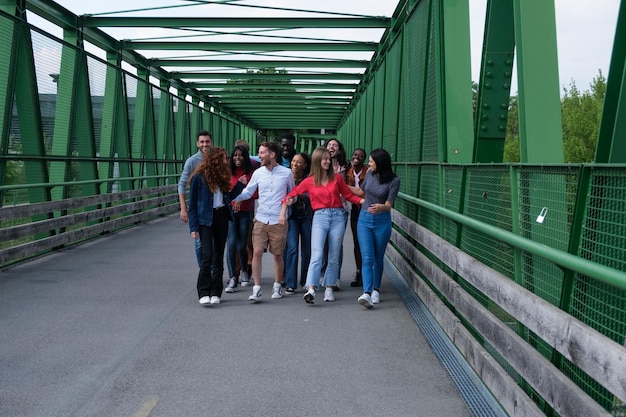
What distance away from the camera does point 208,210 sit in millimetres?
7887

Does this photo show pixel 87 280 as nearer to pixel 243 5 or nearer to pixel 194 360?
pixel 194 360

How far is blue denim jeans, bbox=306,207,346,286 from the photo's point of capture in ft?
26.7

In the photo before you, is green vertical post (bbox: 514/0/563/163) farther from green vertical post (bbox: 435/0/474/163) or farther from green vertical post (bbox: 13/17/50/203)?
green vertical post (bbox: 13/17/50/203)

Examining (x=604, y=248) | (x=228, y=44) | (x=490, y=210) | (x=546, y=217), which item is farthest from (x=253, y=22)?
(x=604, y=248)

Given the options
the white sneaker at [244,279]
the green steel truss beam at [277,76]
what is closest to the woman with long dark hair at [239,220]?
the white sneaker at [244,279]

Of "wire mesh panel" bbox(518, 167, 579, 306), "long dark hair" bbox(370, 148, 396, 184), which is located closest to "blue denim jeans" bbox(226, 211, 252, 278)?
"long dark hair" bbox(370, 148, 396, 184)

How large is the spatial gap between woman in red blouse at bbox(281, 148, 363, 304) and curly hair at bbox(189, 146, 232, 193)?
0.75 meters

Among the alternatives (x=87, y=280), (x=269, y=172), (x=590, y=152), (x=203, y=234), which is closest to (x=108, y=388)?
(x=203, y=234)

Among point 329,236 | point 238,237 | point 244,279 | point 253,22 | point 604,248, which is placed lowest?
point 244,279

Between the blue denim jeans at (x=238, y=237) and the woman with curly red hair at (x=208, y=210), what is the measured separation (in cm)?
82

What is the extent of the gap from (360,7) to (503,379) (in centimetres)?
1341

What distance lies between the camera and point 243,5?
1616cm

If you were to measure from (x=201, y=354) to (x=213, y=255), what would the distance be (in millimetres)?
2337

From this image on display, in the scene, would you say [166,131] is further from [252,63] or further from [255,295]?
[255,295]
